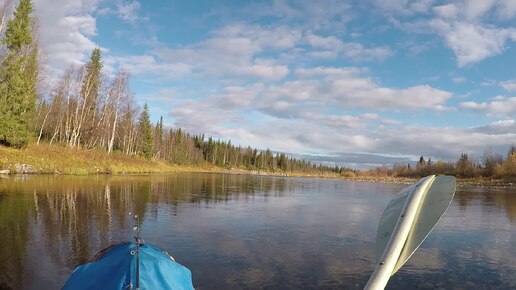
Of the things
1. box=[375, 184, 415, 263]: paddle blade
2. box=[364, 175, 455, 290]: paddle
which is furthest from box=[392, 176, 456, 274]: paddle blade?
box=[375, 184, 415, 263]: paddle blade

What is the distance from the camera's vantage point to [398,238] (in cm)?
326

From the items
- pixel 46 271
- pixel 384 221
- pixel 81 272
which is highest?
pixel 384 221

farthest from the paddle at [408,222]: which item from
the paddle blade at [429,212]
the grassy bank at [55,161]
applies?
the grassy bank at [55,161]

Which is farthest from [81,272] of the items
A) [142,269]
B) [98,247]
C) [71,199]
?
[71,199]

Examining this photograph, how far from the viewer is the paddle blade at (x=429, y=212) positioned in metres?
3.16

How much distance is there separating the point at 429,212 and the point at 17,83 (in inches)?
1658

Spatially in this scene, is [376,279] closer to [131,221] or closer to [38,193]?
[131,221]

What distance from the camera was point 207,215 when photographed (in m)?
16.6

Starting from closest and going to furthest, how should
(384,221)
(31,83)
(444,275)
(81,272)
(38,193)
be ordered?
(384,221) < (81,272) < (444,275) < (38,193) < (31,83)

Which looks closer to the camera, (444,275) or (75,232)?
(444,275)

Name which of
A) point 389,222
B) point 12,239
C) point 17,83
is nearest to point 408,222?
point 389,222

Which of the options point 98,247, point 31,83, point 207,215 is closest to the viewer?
point 98,247

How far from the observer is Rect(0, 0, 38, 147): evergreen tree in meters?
36.7

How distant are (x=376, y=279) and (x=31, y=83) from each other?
144 ft
